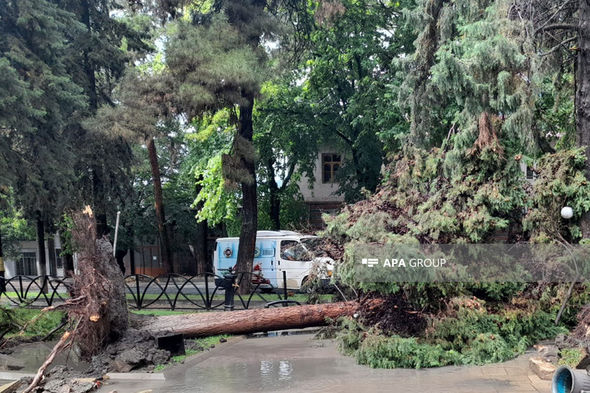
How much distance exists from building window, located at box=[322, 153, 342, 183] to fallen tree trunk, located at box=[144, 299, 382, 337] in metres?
24.5

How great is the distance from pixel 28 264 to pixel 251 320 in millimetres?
40784

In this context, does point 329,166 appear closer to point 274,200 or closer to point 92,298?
point 274,200

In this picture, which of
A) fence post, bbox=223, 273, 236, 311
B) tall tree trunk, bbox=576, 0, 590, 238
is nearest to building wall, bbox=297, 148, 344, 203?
fence post, bbox=223, 273, 236, 311

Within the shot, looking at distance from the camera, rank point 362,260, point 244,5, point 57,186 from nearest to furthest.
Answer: point 362,260 < point 244,5 < point 57,186

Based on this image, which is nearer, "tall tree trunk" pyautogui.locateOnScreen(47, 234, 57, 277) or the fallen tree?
the fallen tree

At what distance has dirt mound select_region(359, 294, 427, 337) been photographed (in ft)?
33.8

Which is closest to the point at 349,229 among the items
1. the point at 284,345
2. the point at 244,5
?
the point at 284,345

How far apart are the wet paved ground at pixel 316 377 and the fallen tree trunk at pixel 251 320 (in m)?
1.24

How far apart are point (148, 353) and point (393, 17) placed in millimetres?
17684

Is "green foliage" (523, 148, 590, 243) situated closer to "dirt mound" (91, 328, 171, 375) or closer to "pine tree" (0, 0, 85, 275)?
"dirt mound" (91, 328, 171, 375)

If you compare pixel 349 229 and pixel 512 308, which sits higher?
pixel 349 229

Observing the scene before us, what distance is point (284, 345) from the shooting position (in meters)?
12.1

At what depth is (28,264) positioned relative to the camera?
48.2 metres

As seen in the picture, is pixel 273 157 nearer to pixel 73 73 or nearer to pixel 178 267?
pixel 73 73
